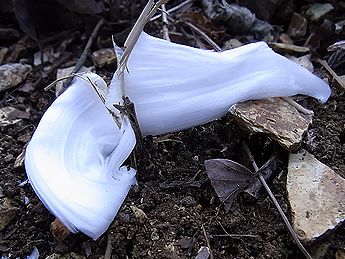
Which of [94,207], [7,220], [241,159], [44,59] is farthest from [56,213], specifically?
[44,59]

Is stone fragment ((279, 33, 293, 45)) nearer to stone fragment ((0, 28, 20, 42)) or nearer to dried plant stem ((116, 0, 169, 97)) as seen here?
dried plant stem ((116, 0, 169, 97))

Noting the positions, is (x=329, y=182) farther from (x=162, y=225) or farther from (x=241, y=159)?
(x=162, y=225)

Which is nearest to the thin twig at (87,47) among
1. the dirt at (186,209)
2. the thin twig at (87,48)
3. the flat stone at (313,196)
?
the thin twig at (87,48)

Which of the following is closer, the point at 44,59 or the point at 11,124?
the point at 11,124

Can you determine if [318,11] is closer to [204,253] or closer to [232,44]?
[232,44]

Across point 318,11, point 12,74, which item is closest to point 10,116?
point 12,74

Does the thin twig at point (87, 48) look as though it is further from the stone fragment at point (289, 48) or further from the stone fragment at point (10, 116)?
the stone fragment at point (289, 48)

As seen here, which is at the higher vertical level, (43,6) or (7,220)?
(43,6)

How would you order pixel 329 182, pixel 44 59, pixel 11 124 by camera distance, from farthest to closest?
pixel 44 59
pixel 11 124
pixel 329 182
